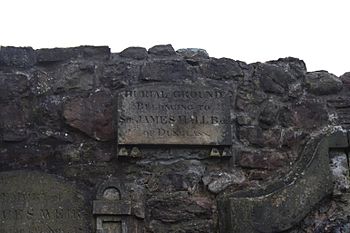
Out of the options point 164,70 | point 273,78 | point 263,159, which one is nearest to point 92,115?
point 164,70

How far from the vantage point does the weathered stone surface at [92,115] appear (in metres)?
3.78

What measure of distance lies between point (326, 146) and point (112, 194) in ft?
4.94

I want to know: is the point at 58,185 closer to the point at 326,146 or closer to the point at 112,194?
the point at 112,194

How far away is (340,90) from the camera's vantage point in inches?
165

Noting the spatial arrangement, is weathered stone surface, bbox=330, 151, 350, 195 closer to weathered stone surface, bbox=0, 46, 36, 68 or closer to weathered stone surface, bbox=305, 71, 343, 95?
weathered stone surface, bbox=305, 71, 343, 95

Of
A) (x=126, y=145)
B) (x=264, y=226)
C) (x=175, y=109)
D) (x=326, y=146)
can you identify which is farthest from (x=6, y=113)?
(x=326, y=146)

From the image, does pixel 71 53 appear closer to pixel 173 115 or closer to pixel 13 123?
pixel 13 123

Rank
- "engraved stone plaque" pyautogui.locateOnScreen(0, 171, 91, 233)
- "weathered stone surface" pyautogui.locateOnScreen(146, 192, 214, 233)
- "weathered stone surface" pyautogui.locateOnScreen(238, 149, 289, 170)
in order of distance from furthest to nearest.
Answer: "weathered stone surface" pyautogui.locateOnScreen(238, 149, 289, 170) → "weathered stone surface" pyautogui.locateOnScreen(146, 192, 214, 233) → "engraved stone plaque" pyautogui.locateOnScreen(0, 171, 91, 233)

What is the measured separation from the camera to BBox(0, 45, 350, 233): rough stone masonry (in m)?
3.62

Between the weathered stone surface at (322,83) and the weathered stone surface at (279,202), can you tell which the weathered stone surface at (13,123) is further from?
the weathered stone surface at (322,83)

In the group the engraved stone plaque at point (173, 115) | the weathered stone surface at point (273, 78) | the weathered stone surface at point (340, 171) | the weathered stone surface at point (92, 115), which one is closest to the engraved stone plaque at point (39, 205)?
the weathered stone surface at point (92, 115)

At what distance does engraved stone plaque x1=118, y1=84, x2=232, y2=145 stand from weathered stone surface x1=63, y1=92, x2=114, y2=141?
99 mm

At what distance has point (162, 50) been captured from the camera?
4066 mm

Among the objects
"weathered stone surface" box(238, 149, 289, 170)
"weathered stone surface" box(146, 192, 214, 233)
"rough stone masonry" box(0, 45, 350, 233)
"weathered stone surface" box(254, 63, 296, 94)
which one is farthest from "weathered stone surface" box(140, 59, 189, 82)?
"weathered stone surface" box(146, 192, 214, 233)
